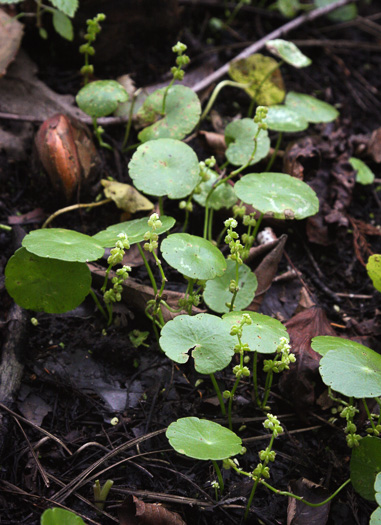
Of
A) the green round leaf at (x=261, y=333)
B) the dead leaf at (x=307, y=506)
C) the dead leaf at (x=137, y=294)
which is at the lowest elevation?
the dead leaf at (x=307, y=506)

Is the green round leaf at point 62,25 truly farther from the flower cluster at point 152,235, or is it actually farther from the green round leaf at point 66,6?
the flower cluster at point 152,235

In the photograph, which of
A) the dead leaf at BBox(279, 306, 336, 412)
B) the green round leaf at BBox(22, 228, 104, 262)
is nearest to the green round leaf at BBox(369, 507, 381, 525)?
the dead leaf at BBox(279, 306, 336, 412)

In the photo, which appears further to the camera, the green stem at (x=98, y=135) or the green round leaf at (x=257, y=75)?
the green round leaf at (x=257, y=75)

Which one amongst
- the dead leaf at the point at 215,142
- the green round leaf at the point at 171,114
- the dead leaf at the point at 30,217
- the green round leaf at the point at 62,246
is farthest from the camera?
the dead leaf at the point at 215,142

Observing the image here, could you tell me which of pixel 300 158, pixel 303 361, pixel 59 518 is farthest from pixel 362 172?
pixel 59 518

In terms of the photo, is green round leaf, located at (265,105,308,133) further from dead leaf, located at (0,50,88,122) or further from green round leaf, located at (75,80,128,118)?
dead leaf, located at (0,50,88,122)

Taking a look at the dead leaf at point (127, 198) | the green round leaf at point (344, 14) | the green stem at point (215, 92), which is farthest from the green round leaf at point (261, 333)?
the green round leaf at point (344, 14)

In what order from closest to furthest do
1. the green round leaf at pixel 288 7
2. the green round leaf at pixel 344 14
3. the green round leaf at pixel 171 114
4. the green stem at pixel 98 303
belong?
the green stem at pixel 98 303 → the green round leaf at pixel 171 114 → the green round leaf at pixel 288 7 → the green round leaf at pixel 344 14
